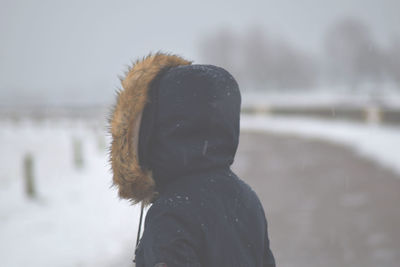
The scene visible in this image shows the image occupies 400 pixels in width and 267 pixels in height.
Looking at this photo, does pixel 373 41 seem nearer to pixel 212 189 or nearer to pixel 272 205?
pixel 272 205

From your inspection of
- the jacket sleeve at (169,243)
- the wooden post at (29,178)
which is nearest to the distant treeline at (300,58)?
the wooden post at (29,178)

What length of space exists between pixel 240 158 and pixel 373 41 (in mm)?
46990

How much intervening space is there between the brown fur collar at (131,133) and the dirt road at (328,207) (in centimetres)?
317

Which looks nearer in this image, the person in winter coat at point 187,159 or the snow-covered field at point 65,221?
the person in winter coat at point 187,159

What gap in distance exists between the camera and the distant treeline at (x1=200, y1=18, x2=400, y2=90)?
51.9 m

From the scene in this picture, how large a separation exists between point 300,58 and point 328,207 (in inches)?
2332

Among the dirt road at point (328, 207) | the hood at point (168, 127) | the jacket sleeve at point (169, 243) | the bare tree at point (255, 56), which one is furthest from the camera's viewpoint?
the bare tree at point (255, 56)

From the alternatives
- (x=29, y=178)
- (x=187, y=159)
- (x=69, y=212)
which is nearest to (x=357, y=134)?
(x=69, y=212)

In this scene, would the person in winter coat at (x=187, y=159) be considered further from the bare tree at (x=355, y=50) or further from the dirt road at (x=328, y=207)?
the bare tree at (x=355, y=50)

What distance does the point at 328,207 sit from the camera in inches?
251

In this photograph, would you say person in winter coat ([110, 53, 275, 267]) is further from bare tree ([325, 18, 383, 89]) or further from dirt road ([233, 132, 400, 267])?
bare tree ([325, 18, 383, 89])

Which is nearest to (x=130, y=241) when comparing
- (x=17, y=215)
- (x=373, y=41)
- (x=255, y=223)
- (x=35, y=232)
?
(x=35, y=232)

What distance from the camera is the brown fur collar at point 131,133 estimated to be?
1506 mm

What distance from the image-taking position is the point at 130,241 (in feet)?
16.6
